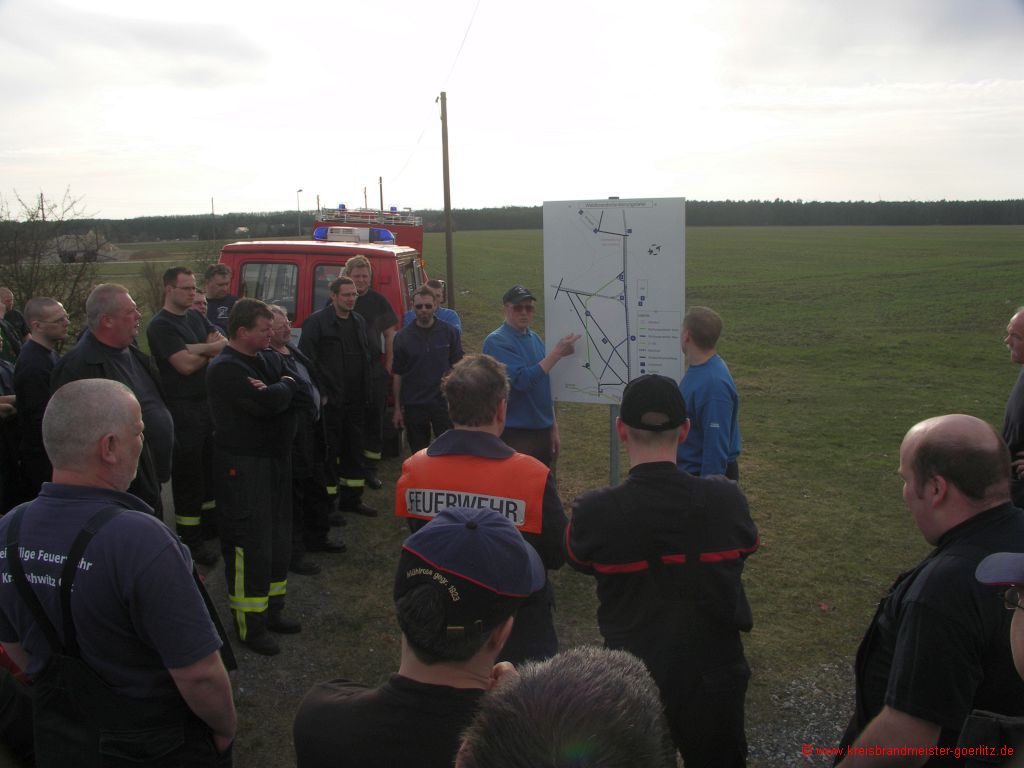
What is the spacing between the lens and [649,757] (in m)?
1.08

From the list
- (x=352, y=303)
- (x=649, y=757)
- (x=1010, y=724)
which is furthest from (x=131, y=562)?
(x=352, y=303)

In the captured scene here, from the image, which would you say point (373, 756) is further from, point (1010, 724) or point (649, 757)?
point (1010, 724)

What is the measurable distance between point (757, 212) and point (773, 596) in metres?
96.8

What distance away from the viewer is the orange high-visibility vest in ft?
9.16

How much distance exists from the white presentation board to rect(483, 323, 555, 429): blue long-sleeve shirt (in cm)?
17

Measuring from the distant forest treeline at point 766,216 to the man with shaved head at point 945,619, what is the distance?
76349mm

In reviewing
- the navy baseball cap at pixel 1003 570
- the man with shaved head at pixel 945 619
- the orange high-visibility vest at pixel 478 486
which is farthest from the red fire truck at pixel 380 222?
the navy baseball cap at pixel 1003 570

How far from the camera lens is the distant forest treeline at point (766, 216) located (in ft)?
274

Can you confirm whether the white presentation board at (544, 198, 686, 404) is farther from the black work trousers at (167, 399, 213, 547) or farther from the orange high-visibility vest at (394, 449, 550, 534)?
the orange high-visibility vest at (394, 449, 550, 534)

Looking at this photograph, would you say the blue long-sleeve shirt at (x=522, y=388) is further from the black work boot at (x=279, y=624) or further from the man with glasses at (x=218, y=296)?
the man with glasses at (x=218, y=296)

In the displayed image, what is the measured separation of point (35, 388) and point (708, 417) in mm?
4036

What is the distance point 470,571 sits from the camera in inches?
67.4

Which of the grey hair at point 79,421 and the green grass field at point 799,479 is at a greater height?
the grey hair at point 79,421

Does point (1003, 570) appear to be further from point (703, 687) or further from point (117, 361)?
point (117, 361)
